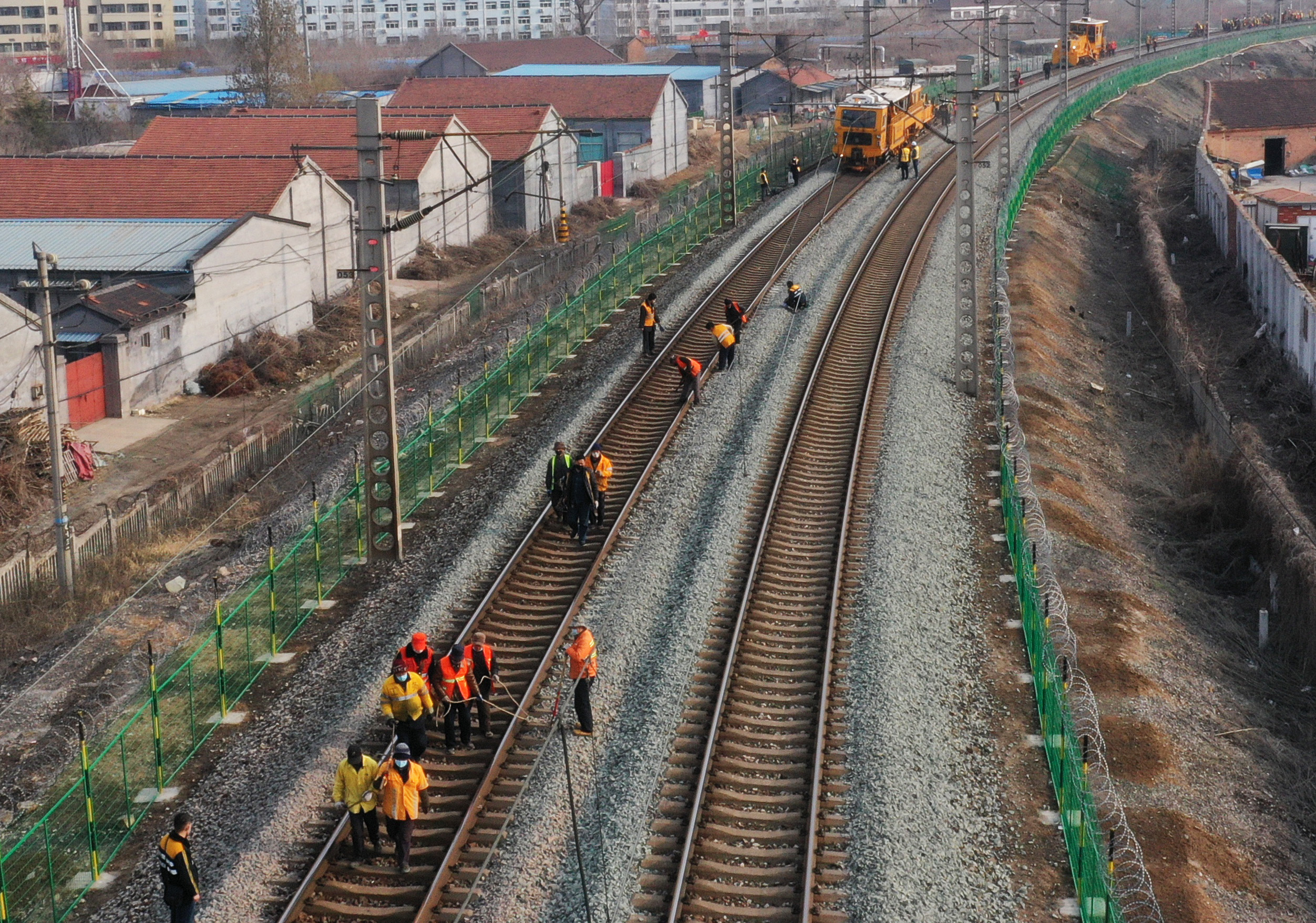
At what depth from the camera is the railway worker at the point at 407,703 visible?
14797mm

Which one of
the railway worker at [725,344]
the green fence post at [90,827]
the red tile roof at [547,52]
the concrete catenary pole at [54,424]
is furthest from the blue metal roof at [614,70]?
the green fence post at [90,827]

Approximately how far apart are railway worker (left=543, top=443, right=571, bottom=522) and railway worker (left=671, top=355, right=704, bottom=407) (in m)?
5.33

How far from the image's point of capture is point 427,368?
33812 millimetres

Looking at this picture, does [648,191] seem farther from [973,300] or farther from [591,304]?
[973,300]

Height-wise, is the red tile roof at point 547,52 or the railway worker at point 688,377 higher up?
the red tile roof at point 547,52

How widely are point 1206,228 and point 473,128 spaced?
91.2 ft

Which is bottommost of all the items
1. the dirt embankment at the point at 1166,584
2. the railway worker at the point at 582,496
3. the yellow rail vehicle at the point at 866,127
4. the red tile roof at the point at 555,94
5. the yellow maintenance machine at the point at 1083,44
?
the dirt embankment at the point at 1166,584

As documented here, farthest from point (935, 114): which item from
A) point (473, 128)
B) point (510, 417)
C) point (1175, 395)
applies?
point (510, 417)

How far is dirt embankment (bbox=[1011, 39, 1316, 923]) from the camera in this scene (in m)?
15.6

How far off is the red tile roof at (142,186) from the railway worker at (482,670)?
28.9 meters

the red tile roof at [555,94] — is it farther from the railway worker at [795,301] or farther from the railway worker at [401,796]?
the railway worker at [401,796]

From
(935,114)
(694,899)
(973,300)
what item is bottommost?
(694,899)

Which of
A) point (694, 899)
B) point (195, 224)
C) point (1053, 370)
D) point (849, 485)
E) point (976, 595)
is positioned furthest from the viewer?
point (195, 224)

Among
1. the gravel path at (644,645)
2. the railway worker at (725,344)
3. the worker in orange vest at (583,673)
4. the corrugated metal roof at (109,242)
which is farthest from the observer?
the corrugated metal roof at (109,242)
